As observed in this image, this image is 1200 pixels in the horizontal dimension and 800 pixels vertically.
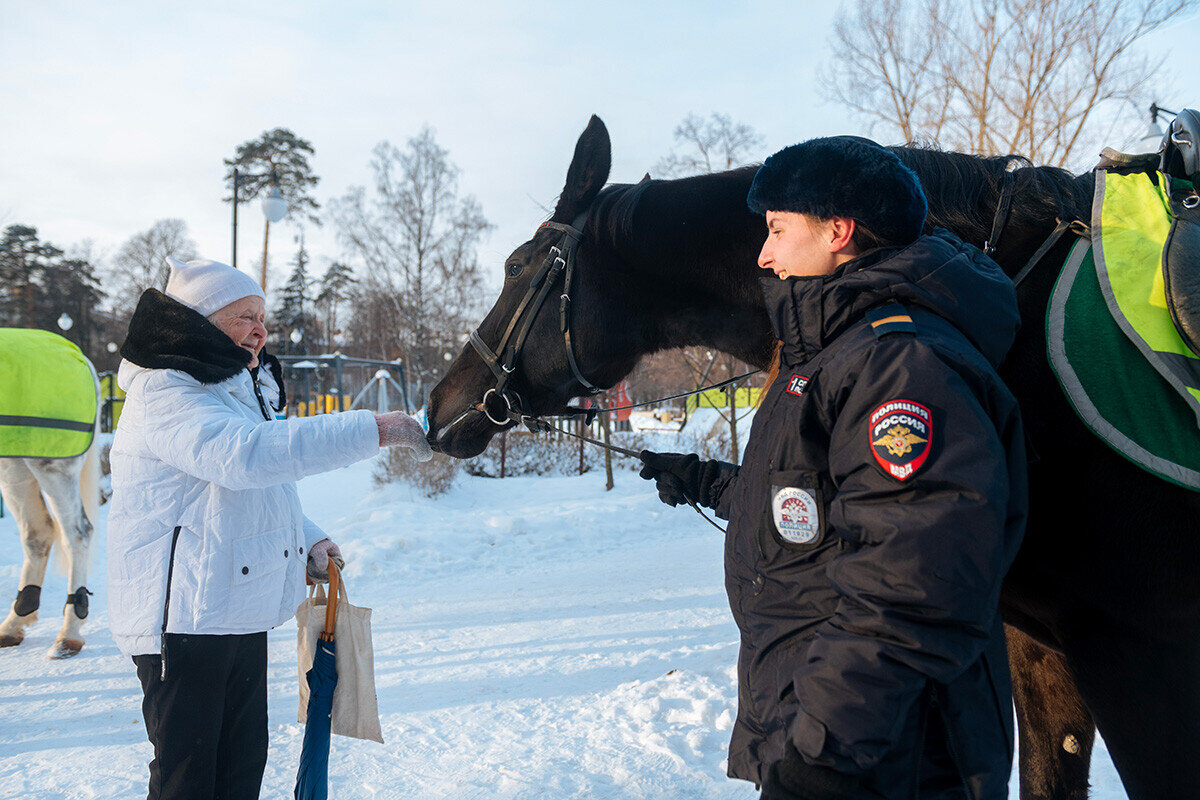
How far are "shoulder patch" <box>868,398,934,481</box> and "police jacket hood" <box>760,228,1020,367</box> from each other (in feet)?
0.68

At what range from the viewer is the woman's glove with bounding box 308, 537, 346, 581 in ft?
7.61

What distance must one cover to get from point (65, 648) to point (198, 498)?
10.9 feet

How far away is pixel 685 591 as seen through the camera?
559cm

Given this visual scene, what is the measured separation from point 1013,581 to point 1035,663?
0.58 metres

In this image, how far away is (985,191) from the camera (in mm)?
1765

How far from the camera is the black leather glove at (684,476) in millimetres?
1989

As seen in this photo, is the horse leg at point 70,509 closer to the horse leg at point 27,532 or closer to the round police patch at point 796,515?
the horse leg at point 27,532

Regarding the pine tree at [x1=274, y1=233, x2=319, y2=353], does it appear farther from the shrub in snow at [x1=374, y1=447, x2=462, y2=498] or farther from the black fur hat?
the black fur hat

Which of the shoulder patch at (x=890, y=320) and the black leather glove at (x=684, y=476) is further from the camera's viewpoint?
the black leather glove at (x=684, y=476)

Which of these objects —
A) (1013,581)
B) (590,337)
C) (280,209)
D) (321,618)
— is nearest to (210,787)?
(321,618)

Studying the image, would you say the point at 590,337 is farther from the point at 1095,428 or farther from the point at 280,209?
the point at 280,209

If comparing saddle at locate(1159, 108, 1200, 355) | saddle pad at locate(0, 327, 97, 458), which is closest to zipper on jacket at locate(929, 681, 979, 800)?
saddle at locate(1159, 108, 1200, 355)

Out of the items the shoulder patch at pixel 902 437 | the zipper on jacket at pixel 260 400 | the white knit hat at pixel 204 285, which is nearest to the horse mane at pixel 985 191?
the shoulder patch at pixel 902 437

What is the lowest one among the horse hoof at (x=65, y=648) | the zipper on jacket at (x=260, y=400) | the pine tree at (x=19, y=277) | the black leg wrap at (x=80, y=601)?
the horse hoof at (x=65, y=648)
